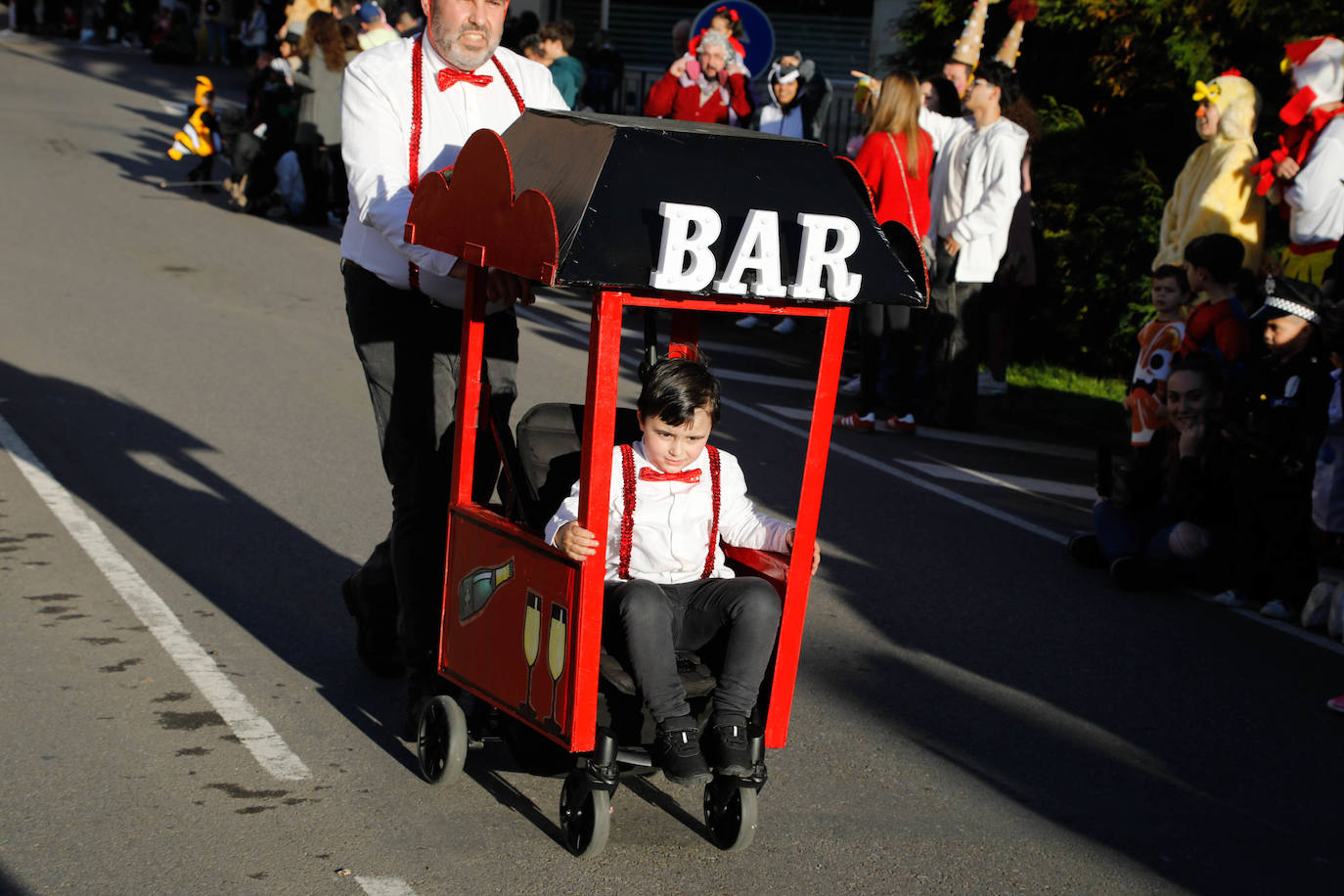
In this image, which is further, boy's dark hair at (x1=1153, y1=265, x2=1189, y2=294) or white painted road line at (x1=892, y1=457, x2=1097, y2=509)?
white painted road line at (x1=892, y1=457, x2=1097, y2=509)

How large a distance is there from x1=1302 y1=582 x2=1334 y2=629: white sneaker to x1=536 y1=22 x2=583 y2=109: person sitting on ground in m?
10.3

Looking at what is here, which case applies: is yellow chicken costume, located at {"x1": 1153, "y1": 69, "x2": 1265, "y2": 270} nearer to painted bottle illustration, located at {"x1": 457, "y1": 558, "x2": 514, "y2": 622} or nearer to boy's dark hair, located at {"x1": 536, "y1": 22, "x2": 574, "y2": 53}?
painted bottle illustration, located at {"x1": 457, "y1": 558, "x2": 514, "y2": 622}

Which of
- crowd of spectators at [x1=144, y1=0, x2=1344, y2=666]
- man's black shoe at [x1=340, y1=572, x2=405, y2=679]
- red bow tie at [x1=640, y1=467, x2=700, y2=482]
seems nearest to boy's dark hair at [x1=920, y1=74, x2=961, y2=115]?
crowd of spectators at [x1=144, y1=0, x2=1344, y2=666]

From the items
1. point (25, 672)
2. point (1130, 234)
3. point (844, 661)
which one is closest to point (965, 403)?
point (1130, 234)

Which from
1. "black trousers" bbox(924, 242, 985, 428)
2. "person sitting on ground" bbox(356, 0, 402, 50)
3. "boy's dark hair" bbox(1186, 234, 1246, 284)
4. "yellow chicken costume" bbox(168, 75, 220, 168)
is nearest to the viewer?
"boy's dark hair" bbox(1186, 234, 1246, 284)

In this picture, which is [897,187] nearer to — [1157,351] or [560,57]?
[1157,351]

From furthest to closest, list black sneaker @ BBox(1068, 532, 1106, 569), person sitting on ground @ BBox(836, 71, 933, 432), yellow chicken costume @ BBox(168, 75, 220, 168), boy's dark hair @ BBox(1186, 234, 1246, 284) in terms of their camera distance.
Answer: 1. yellow chicken costume @ BBox(168, 75, 220, 168)
2. person sitting on ground @ BBox(836, 71, 933, 432)
3. boy's dark hair @ BBox(1186, 234, 1246, 284)
4. black sneaker @ BBox(1068, 532, 1106, 569)

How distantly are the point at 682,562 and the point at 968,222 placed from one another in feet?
20.1

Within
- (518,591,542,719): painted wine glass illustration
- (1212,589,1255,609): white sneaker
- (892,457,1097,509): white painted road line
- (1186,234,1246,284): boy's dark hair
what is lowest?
(892,457,1097,509): white painted road line

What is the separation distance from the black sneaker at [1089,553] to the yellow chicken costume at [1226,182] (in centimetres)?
236

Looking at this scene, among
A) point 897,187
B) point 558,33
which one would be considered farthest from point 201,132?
point 897,187

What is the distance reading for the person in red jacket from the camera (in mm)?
13945

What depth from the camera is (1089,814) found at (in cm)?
471

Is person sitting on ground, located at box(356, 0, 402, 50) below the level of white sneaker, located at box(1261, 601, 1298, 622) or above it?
above
